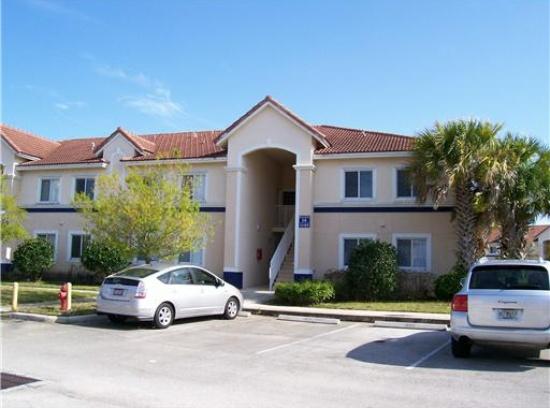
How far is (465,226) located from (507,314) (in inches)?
414

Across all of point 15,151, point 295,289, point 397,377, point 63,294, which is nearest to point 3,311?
point 63,294

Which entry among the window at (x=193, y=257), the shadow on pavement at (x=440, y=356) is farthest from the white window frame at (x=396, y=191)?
the shadow on pavement at (x=440, y=356)

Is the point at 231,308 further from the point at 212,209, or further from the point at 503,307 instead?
the point at 212,209

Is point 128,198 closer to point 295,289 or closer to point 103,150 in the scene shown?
point 295,289

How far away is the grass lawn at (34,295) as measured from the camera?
17688mm

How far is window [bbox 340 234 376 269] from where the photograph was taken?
22.0 meters

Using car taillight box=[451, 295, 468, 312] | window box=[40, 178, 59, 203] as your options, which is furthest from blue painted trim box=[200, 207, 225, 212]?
car taillight box=[451, 295, 468, 312]

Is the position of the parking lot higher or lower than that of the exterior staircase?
lower

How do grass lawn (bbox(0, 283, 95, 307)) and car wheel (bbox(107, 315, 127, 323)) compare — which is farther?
grass lawn (bbox(0, 283, 95, 307))

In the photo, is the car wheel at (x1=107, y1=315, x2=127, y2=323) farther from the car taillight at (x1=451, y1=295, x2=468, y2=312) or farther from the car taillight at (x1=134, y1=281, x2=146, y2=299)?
the car taillight at (x1=451, y1=295, x2=468, y2=312)

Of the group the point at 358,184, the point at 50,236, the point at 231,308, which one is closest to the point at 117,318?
the point at 231,308

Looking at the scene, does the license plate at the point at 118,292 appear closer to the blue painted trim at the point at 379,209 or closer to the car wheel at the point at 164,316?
the car wheel at the point at 164,316

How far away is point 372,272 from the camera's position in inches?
738

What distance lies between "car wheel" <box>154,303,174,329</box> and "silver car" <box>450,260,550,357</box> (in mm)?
6682
